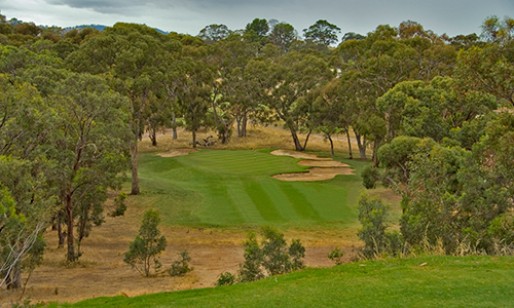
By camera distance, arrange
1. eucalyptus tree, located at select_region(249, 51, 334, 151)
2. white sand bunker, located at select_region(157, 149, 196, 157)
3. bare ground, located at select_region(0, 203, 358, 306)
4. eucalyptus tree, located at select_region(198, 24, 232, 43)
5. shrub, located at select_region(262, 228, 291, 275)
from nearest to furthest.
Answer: shrub, located at select_region(262, 228, 291, 275) → bare ground, located at select_region(0, 203, 358, 306) → white sand bunker, located at select_region(157, 149, 196, 157) → eucalyptus tree, located at select_region(249, 51, 334, 151) → eucalyptus tree, located at select_region(198, 24, 232, 43)

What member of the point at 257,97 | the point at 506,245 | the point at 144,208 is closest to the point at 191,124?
the point at 257,97

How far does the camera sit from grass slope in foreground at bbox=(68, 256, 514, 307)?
31.2 ft

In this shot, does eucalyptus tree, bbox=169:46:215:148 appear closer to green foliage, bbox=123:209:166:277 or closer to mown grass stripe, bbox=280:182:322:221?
mown grass stripe, bbox=280:182:322:221

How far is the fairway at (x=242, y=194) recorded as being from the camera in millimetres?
28203

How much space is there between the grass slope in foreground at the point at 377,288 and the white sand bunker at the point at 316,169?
25.7 meters

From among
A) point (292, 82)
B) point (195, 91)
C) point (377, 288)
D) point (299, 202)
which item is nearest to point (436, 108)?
point (299, 202)

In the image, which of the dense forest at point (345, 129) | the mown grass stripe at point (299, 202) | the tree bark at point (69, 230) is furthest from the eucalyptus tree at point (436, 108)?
the tree bark at point (69, 230)

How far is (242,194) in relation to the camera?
33.0 m

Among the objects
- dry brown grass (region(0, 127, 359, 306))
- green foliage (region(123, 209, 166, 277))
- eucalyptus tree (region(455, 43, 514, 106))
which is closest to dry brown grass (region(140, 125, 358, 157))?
dry brown grass (region(0, 127, 359, 306))

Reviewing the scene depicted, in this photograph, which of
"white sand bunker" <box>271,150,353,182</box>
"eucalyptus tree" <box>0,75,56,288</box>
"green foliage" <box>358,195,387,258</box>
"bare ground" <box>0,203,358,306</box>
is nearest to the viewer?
"eucalyptus tree" <box>0,75,56,288</box>

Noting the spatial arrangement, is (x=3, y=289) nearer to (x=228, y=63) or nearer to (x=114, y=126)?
(x=114, y=126)

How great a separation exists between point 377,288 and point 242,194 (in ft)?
75.7

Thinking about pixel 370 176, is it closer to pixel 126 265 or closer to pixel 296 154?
pixel 126 265

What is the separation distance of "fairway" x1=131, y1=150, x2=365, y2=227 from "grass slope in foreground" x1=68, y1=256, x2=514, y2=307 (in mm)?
14892
